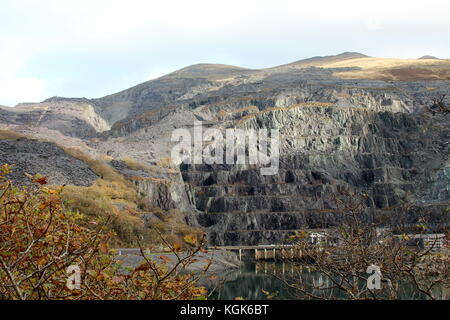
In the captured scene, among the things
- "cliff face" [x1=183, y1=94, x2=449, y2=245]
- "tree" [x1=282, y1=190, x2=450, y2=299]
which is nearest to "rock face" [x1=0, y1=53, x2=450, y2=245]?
"cliff face" [x1=183, y1=94, x2=449, y2=245]

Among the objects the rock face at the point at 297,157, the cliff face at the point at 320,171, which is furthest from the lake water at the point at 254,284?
the rock face at the point at 297,157

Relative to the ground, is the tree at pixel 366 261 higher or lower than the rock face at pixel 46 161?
higher

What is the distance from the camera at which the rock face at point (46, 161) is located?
88250mm

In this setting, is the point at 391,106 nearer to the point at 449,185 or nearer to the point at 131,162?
the point at 449,185

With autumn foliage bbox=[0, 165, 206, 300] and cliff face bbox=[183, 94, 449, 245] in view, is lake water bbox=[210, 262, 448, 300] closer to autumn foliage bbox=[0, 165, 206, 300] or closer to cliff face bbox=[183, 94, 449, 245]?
cliff face bbox=[183, 94, 449, 245]

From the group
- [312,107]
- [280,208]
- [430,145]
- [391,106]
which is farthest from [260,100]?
[280,208]

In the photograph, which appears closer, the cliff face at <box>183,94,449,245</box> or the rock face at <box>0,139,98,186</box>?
the rock face at <box>0,139,98,186</box>

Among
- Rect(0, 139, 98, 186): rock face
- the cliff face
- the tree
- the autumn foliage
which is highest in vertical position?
the autumn foliage

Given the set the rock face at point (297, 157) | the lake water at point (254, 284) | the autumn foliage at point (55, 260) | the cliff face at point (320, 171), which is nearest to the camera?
the autumn foliage at point (55, 260)

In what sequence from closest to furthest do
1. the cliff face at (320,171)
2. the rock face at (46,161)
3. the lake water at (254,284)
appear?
the lake water at (254,284) → the rock face at (46,161) → the cliff face at (320,171)

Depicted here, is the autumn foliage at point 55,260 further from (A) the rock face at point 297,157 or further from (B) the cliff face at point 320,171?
(B) the cliff face at point 320,171

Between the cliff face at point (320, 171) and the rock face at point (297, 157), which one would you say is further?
the cliff face at point (320, 171)

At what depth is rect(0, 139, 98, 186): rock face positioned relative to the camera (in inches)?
3474

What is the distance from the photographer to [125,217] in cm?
7950
